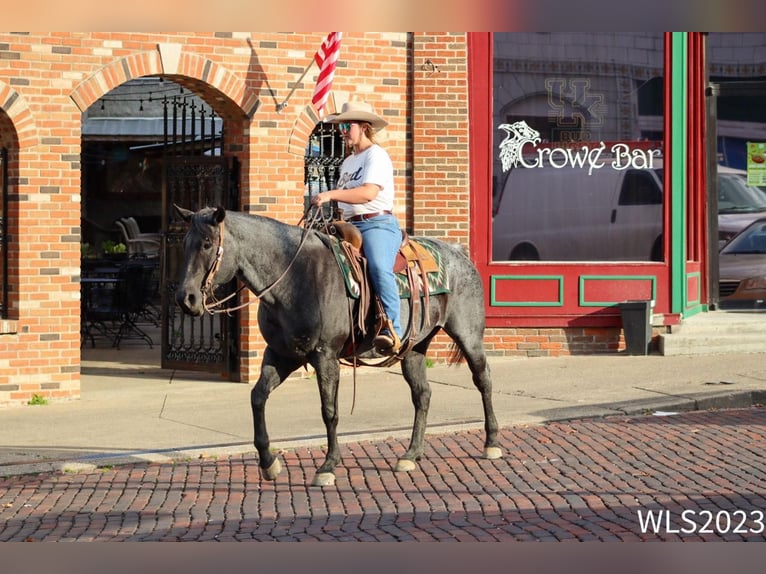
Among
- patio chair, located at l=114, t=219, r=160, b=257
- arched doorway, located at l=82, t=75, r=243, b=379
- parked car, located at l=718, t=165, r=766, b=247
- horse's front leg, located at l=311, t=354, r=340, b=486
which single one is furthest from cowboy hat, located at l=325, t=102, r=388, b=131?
patio chair, located at l=114, t=219, r=160, b=257

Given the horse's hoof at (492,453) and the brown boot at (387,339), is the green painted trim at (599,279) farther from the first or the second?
the brown boot at (387,339)

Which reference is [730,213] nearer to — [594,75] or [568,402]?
[594,75]

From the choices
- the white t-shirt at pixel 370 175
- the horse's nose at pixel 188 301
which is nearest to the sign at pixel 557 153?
the white t-shirt at pixel 370 175

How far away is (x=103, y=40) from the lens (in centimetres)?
1273

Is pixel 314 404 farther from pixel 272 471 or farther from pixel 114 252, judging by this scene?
pixel 114 252

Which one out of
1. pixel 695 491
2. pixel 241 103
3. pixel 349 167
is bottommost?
pixel 695 491

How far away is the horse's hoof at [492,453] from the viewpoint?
31.2 feet

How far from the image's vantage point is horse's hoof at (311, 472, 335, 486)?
8.53m

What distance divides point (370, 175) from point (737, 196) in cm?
960

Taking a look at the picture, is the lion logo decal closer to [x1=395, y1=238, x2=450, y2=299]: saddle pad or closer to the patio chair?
[x1=395, y1=238, x2=450, y2=299]: saddle pad

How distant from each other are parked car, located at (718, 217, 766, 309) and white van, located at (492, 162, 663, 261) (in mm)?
1933
